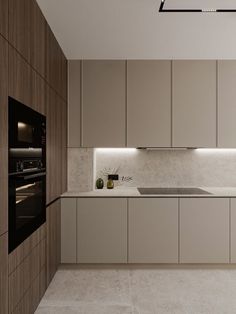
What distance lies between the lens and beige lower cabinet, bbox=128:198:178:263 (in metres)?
3.43

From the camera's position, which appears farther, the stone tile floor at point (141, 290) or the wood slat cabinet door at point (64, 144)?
the wood slat cabinet door at point (64, 144)

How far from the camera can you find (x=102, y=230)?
3439 millimetres

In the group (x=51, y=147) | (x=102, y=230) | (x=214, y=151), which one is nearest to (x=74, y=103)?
(x=51, y=147)

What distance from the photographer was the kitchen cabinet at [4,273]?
5.53ft

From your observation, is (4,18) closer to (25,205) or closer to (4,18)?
(4,18)

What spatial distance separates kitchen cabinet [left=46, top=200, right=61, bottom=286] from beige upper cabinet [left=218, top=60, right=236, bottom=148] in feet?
6.89

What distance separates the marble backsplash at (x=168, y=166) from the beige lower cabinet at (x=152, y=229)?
75 cm

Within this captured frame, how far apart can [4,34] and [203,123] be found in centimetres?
266

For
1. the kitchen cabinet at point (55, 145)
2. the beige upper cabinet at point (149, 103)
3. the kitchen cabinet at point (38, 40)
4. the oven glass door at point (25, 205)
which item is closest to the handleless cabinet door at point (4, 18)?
the kitchen cabinet at point (38, 40)

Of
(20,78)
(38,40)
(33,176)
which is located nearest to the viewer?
(20,78)

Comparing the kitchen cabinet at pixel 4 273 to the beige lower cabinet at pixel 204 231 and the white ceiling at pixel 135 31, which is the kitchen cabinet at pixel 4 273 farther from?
the beige lower cabinet at pixel 204 231

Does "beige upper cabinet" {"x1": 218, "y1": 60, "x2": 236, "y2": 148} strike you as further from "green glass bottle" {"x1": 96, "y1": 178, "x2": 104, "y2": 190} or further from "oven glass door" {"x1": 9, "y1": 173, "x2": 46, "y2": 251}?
"oven glass door" {"x1": 9, "y1": 173, "x2": 46, "y2": 251}

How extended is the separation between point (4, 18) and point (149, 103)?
2.29 meters

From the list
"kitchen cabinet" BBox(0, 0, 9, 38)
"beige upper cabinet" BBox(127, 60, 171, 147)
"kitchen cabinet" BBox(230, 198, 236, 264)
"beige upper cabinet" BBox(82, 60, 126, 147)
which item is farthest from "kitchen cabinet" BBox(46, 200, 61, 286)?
"kitchen cabinet" BBox(230, 198, 236, 264)
